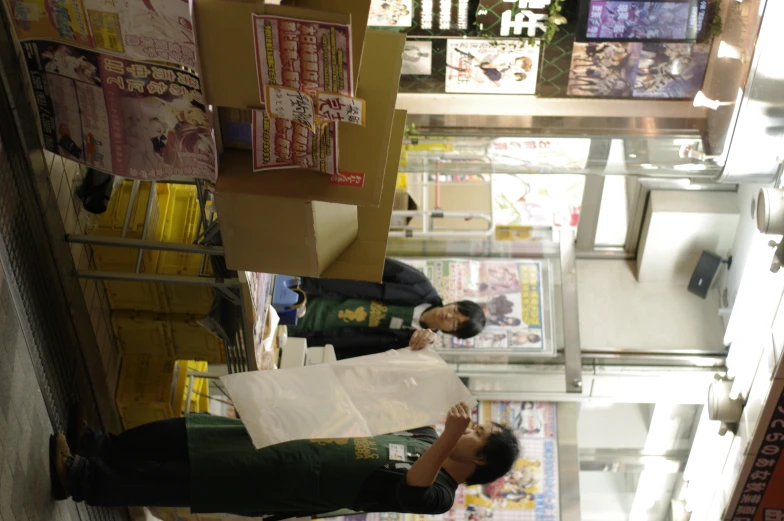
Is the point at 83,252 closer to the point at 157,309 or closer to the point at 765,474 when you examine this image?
the point at 157,309

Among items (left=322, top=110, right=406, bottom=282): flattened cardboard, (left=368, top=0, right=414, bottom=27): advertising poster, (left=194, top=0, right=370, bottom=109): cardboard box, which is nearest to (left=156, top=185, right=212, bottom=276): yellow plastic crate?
(left=322, top=110, right=406, bottom=282): flattened cardboard

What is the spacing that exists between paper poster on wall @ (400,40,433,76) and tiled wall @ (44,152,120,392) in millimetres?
2034

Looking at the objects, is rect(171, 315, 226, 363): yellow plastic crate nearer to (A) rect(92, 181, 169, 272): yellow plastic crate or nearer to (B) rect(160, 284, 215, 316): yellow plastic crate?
(B) rect(160, 284, 215, 316): yellow plastic crate

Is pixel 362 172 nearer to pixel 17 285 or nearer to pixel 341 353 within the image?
pixel 17 285

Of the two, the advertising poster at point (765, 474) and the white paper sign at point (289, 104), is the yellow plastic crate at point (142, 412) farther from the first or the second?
the advertising poster at point (765, 474)

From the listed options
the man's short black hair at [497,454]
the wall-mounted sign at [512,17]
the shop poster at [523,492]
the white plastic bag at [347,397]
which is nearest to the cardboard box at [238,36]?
the white plastic bag at [347,397]

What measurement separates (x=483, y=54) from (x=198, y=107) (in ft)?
8.12

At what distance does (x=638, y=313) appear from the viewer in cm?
545

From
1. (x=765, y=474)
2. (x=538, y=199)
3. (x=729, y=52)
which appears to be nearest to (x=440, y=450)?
(x=765, y=474)

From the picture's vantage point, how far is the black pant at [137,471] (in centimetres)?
304

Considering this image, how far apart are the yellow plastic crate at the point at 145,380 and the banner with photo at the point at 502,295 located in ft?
5.34

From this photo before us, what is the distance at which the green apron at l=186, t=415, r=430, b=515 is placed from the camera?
9.84 feet

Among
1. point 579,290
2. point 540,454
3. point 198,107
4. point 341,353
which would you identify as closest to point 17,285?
point 198,107

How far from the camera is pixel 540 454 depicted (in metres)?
4.87
